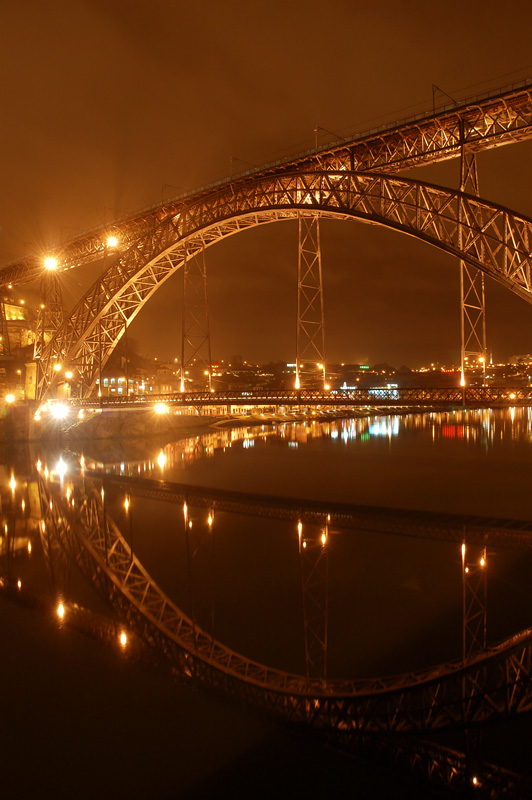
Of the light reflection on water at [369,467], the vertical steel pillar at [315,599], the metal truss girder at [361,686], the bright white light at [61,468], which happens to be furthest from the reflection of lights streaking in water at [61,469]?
the metal truss girder at [361,686]

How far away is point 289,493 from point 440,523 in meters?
5.31

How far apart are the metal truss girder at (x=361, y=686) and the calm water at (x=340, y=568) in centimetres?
21

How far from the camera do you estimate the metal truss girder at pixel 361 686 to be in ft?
15.5

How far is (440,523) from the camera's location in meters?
11.9

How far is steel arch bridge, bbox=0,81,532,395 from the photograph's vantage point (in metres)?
12.0

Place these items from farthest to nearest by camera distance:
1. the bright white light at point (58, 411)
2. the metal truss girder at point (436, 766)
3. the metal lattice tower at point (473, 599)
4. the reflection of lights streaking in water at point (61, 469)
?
the bright white light at point (58, 411) < the reflection of lights streaking in water at point (61, 469) < the metal lattice tower at point (473, 599) < the metal truss girder at point (436, 766)

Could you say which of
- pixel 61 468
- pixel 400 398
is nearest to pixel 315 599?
pixel 400 398

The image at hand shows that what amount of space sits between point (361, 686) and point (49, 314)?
34840 millimetres

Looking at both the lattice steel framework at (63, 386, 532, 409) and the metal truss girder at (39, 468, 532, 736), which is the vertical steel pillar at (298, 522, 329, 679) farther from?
the lattice steel framework at (63, 386, 532, 409)

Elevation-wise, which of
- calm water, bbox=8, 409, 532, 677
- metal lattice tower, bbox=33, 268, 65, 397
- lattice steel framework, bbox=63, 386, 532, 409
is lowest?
calm water, bbox=8, 409, 532, 677

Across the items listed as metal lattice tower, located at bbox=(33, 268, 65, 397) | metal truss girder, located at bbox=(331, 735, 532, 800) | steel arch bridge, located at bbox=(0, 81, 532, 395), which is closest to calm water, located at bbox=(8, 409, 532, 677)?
metal truss girder, located at bbox=(331, 735, 532, 800)

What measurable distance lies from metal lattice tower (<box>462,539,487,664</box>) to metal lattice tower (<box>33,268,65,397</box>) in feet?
87.4

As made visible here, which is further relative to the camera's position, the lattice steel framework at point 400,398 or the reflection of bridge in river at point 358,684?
the lattice steel framework at point 400,398

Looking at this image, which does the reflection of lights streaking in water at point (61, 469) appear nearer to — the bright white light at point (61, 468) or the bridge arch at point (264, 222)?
the bright white light at point (61, 468)
